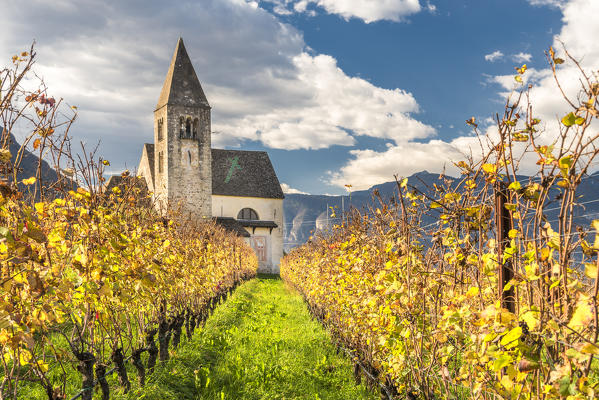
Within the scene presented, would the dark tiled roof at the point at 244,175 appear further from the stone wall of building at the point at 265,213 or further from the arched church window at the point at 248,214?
the arched church window at the point at 248,214

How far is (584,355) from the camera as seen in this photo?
1914mm

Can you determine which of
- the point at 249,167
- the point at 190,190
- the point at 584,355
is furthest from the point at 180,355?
the point at 249,167

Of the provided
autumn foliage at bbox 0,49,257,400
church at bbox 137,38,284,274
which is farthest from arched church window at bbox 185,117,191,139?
autumn foliage at bbox 0,49,257,400

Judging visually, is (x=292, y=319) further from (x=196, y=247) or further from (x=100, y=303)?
(x=100, y=303)

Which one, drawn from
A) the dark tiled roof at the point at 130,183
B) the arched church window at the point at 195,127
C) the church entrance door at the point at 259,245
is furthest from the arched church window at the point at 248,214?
the dark tiled roof at the point at 130,183

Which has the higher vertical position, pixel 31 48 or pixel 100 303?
pixel 31 48

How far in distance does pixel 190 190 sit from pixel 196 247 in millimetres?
25013

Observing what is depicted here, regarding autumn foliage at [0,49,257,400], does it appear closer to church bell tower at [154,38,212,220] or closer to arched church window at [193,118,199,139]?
church bell tower at [154,38,212,220]

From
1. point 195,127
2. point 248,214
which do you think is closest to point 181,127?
point 195,127

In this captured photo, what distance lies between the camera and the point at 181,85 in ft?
119

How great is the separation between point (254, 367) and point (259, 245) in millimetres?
33908

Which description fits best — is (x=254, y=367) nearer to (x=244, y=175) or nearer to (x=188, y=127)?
(x=188, y=127)

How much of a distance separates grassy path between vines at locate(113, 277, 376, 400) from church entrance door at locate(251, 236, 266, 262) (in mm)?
29594

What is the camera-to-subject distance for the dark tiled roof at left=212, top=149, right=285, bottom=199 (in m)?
42.8
